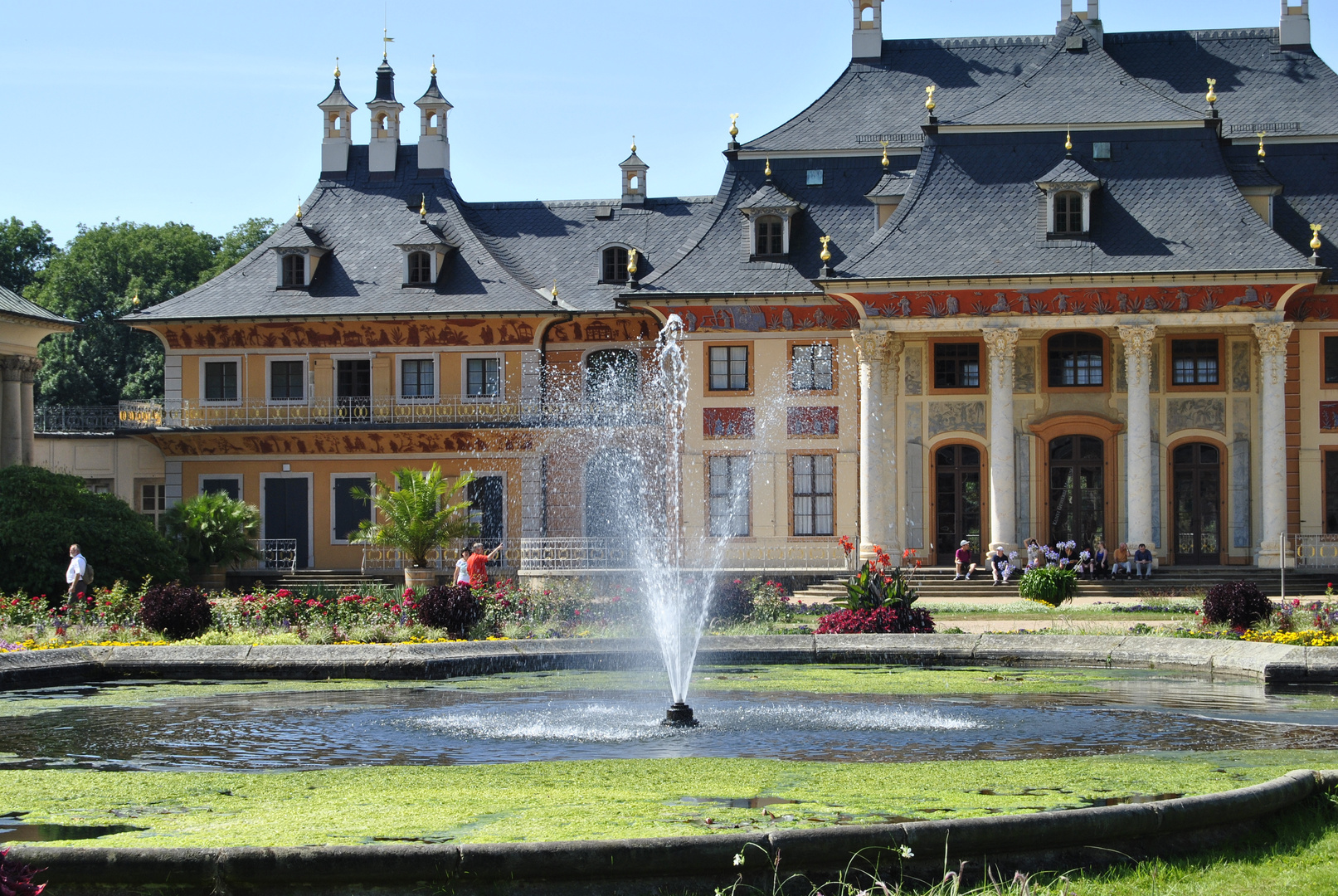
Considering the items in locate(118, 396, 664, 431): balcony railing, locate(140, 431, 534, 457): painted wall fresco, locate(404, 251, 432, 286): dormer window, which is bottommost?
locate(140, 431, 534, 457): painted wall fresco

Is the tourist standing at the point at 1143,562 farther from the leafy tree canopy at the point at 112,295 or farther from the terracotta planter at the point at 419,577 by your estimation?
the leafy tree canopy at the point at 112,295

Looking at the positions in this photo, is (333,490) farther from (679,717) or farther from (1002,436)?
(679,717)

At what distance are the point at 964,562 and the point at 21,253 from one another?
46.0m

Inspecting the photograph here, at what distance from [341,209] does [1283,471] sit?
84.8 ft

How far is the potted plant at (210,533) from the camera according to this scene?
36.5 meters

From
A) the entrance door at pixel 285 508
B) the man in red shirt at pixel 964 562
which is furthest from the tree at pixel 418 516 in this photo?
the man in red shirt at pixel 964 562

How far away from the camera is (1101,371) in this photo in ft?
121

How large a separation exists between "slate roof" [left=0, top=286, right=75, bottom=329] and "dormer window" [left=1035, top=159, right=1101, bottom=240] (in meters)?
22.7

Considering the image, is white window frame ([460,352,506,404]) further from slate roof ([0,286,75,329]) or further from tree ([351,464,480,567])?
slate roof ([0,286,75,329])

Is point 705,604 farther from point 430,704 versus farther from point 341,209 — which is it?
point 341,209

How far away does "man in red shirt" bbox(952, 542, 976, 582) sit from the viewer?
34375mm

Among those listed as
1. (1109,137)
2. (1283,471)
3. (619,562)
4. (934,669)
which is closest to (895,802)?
(934,669)

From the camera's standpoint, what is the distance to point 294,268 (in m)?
42.9

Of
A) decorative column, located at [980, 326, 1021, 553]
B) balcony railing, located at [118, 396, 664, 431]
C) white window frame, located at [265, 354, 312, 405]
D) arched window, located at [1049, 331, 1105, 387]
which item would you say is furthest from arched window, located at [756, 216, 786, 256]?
white window frame, located at [265, 354, 312, 405]
